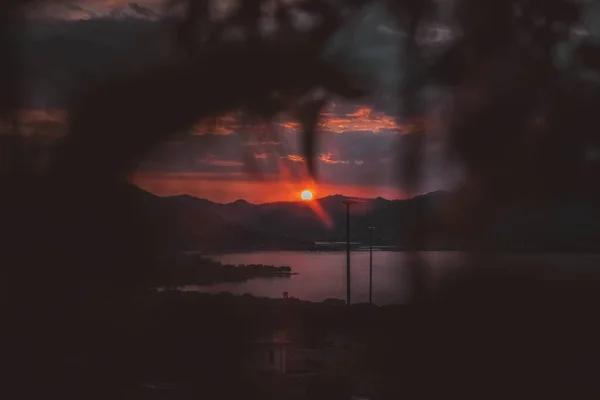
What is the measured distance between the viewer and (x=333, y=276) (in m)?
1.43

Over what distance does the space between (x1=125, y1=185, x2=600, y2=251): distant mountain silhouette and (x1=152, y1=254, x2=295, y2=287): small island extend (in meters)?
0.03

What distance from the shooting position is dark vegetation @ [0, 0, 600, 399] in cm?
136

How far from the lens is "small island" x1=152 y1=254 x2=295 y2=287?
1428mm

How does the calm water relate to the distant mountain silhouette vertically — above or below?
below

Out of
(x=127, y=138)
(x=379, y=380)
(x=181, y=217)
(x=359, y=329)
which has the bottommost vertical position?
(x=379, y=380)

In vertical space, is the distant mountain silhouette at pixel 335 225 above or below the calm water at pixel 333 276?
above

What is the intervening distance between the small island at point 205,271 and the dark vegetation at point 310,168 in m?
0.03

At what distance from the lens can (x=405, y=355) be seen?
1.37 m

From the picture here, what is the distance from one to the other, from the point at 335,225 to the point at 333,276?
112 mm

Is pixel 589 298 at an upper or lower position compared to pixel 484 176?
lower

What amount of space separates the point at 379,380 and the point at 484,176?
1.59ft

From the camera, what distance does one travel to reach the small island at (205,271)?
4.68 feet

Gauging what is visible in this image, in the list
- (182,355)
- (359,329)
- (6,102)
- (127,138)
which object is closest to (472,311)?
(359,329)

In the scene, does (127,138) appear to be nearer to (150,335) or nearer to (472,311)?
(150,335)
